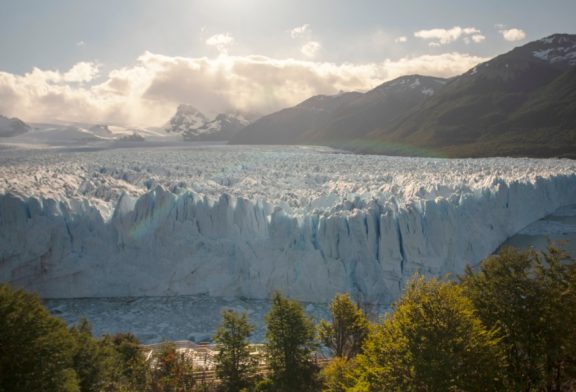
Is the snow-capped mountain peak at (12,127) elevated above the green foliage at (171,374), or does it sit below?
above

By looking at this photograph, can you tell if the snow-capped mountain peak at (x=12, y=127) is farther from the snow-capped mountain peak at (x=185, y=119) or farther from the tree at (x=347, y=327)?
the tree at (x=347, y=327)

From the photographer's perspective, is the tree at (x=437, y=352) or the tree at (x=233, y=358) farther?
the tree at (x=233, y=358)

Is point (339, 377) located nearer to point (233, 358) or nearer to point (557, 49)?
point (233, 358)

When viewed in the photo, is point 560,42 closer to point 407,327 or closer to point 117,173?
point 117,173

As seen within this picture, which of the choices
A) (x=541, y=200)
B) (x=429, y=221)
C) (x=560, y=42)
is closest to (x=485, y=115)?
(x=560, y=42)

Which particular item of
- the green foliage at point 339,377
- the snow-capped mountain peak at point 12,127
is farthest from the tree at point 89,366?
the snow-capped mountain peak at point 12,127

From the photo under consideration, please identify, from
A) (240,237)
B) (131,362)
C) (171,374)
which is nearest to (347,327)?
(171,374)
